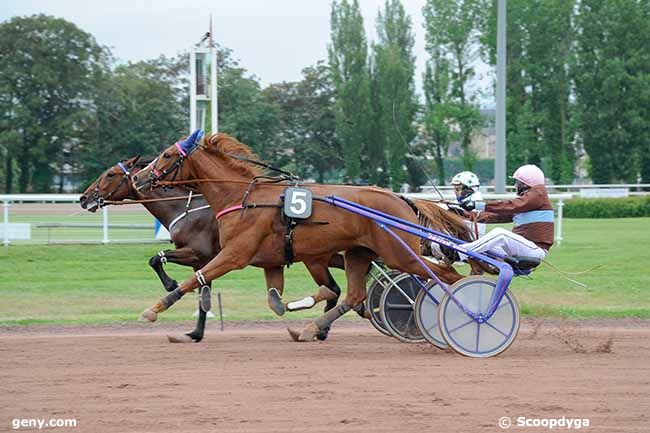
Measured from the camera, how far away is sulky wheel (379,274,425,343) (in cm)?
820

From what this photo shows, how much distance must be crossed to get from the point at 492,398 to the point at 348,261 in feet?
8.63

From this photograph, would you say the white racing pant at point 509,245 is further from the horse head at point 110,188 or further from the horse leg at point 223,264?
the horse head at point 110,188

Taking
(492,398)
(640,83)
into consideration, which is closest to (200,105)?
(492,398)

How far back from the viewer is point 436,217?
8.12m

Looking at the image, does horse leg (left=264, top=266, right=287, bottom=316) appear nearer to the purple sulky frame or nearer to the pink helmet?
the purple sulky frame

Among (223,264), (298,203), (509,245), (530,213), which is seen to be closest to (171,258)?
(223,264)

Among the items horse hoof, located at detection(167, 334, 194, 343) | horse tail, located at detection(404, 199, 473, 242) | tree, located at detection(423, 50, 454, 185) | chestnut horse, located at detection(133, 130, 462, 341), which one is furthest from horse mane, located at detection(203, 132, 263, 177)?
tree, located at detection(423, 50, 454, 185)

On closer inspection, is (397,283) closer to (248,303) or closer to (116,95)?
(248,303)

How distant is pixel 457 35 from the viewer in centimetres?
4197

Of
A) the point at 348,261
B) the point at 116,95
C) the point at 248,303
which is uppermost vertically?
the point at 116,95

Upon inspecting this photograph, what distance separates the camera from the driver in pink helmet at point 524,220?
7320 millimetres

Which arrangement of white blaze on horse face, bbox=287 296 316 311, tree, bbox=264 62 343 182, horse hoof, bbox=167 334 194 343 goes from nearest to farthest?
white blaze on horse face, bbox=287 296 316 311 → horse hoof, bbox=167 334 194 343 → tree, bbox=264 62 343 182

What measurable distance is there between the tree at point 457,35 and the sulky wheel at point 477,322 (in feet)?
115

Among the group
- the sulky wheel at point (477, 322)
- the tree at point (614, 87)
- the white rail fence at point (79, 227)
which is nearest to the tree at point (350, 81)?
the tree at point (614, 87)
